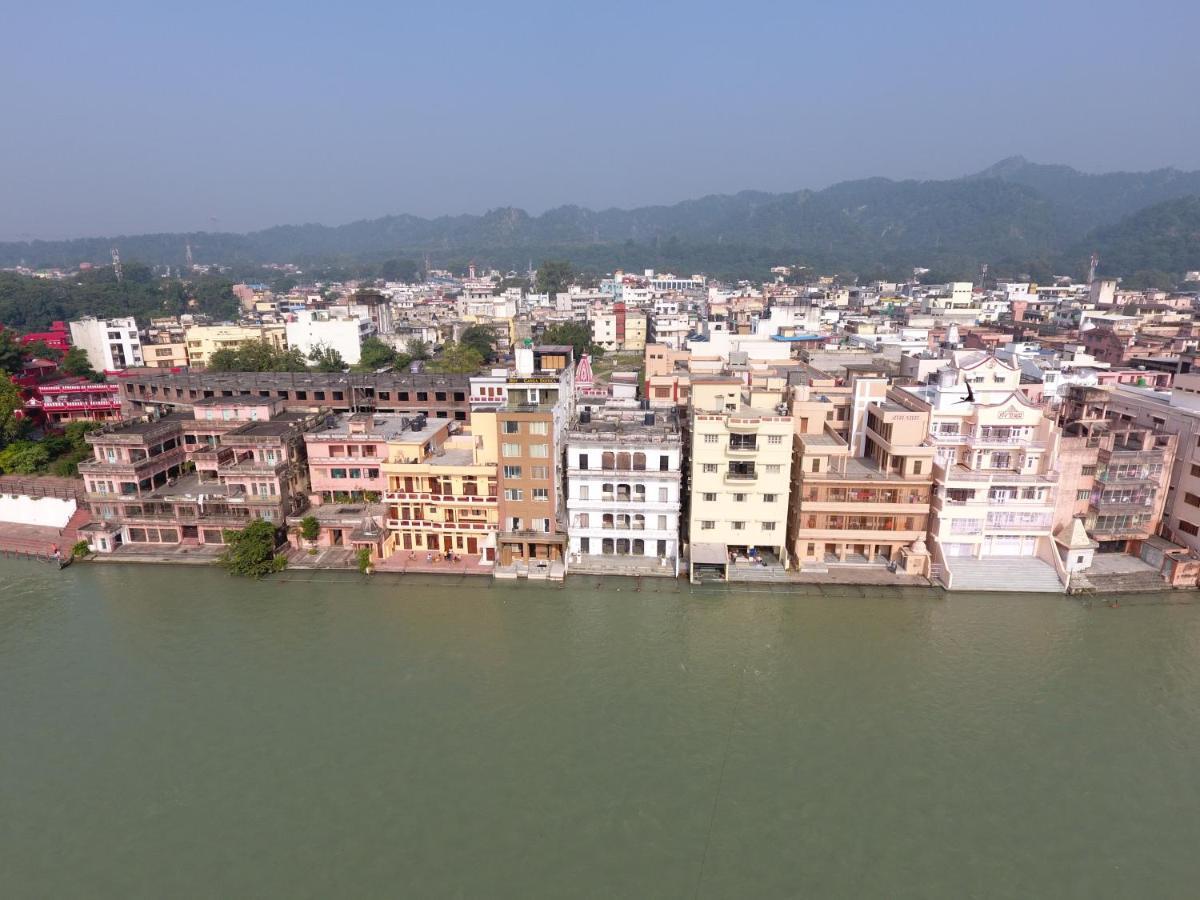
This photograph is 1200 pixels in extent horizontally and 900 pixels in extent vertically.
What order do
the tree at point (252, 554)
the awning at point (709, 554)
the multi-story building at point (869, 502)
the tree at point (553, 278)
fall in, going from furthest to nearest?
the tree at point (553, 278) → the tree at point (252, 554) → the multi-story building at point (869, 502) → the awning at point (709, 554)

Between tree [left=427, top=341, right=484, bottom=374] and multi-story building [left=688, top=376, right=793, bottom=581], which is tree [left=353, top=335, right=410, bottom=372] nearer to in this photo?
tree [left=427, top=341, right=484, bottom=374]

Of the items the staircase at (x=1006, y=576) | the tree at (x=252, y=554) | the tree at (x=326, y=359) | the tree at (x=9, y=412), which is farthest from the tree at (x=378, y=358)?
the staircase at (x=1006, y=576)

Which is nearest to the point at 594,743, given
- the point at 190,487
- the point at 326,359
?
the point at 190,487

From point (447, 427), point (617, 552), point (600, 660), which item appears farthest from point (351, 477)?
point (600, 660)

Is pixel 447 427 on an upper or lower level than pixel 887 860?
upper

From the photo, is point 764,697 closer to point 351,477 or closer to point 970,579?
point 970,579

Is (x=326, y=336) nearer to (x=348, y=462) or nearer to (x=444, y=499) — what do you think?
(x=348, y=462)

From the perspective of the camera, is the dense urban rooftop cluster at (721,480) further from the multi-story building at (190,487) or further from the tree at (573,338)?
the tree at (573,338)

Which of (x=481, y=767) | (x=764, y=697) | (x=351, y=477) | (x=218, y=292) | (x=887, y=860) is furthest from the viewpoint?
(x=218, y=292)
